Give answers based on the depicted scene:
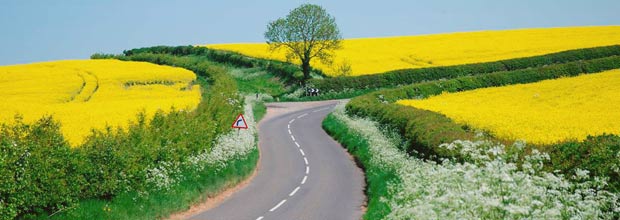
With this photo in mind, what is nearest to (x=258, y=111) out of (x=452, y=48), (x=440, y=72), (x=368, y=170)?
(x=440, y=72)

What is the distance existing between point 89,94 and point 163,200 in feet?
101

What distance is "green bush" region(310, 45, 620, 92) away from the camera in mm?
69125

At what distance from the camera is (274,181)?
90.5ft

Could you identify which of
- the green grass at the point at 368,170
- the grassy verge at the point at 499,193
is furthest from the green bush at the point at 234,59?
the grassy verge at the point at 499,193

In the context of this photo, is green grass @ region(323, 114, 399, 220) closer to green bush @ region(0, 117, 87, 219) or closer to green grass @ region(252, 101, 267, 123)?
green grass @ region(252, 101, 267, 123)

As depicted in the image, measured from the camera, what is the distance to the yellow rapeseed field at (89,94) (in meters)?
29.5

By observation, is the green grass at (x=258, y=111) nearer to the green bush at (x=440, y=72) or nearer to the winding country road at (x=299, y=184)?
the winding country road at (x=299, y=184)

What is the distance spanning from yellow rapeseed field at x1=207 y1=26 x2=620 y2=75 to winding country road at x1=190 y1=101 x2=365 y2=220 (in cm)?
3821

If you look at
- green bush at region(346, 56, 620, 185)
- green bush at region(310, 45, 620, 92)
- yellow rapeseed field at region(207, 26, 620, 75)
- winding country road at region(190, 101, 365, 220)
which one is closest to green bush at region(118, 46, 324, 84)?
yellow rapeseed field at region(207, 26, 620, 75)

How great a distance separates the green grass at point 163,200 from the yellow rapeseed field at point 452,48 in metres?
52.9

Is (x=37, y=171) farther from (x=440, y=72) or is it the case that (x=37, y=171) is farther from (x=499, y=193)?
(x=440, y=72)

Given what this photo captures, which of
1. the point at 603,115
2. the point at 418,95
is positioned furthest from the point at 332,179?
the point at 418,95

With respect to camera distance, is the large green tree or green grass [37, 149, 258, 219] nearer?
green grass [37, 149, 258, 219]

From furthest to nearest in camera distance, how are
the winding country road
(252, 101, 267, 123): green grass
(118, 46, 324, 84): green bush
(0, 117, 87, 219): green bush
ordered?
(118, 46, 324, 84): green bush, (252, 101, 267, 123): green grass, the winding country road, (0, 117, 87, 219): green bush
